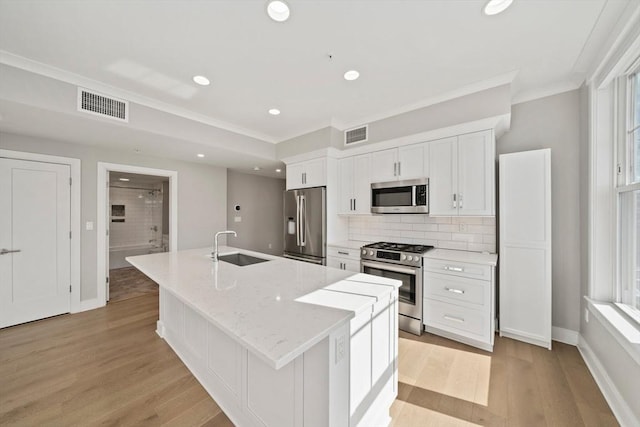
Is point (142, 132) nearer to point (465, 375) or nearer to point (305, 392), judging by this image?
point (305, 392)

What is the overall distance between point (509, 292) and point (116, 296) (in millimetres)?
5581

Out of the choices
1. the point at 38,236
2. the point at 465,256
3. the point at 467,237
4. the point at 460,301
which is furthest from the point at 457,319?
the point at 38,236

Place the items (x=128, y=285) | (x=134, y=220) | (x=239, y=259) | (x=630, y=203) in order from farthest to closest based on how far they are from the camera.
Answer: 1. (x=134, y=220)
2. (x=128, y=285)
3. (x=239, y=259)
4. (x=630, y=203)

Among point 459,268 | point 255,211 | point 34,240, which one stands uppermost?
point 255,211

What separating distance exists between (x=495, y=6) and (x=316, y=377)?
2394 mm

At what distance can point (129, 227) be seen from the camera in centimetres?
698

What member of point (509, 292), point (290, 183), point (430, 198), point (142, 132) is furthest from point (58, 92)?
point (509, 292)

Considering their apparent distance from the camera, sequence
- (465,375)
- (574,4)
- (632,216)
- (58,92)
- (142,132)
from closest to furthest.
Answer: (574,4)
(632,216)
(465,375)
(58,92)
(142,132)

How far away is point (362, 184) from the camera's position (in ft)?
11.5

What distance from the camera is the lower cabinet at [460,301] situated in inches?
94.4

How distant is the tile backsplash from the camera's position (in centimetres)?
290

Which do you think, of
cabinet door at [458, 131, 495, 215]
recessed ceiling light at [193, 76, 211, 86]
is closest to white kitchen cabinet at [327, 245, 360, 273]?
cabinet door at [458, 131, 495, 215]

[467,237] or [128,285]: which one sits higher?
[467,237]

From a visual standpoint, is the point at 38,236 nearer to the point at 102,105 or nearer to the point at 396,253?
the point at 102,105
